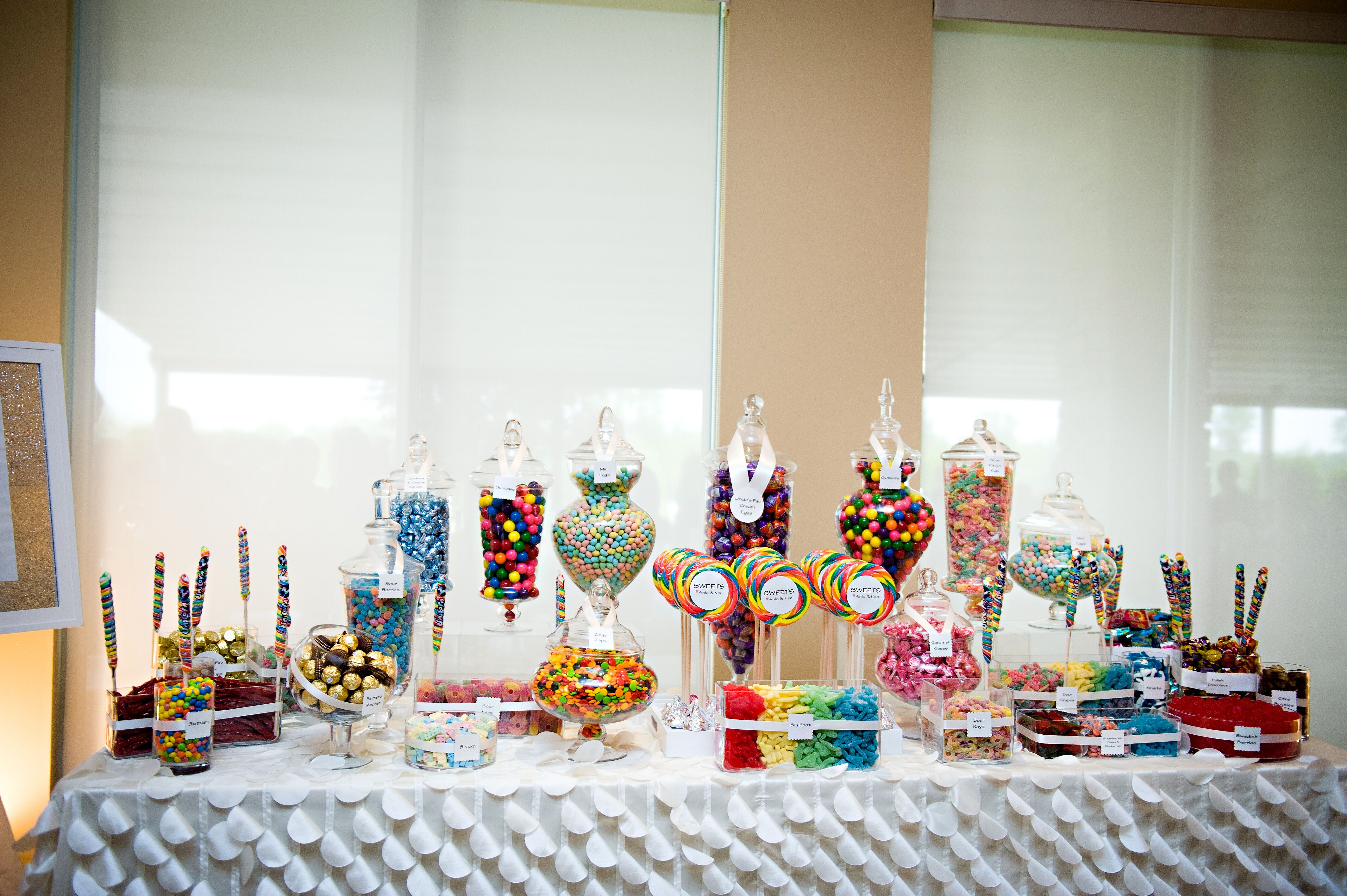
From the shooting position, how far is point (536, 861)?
1902 mm

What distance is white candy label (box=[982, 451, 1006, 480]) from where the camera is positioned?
242cm

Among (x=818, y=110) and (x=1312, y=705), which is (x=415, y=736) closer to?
(x=818, y=110)

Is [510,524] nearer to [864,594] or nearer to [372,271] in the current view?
[864,594]

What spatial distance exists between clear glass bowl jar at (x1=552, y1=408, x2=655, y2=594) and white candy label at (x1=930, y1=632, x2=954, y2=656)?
76 cm

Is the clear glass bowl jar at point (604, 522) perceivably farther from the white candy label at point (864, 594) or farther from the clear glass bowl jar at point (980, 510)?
the clear glass bowl jar at point (980, 510)

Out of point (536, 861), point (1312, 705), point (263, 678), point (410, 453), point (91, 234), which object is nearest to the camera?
point (536, 861)

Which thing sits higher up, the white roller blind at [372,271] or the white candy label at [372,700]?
the white roller blind at [372,271]

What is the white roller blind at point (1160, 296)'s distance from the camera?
3215 mm

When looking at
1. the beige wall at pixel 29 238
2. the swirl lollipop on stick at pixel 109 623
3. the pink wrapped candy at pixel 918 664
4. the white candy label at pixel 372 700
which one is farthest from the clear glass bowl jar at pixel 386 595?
the beige wall at pixel 29 238

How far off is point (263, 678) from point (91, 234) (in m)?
1.66

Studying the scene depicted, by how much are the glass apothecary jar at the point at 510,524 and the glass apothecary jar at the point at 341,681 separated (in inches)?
16.2

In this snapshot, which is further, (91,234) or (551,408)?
(551,408)

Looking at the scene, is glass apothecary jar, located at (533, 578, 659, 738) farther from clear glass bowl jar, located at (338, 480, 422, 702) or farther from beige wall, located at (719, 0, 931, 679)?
beige wall, located at (719, 0, 931, 679)

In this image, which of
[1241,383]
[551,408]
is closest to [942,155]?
[1241,383]
